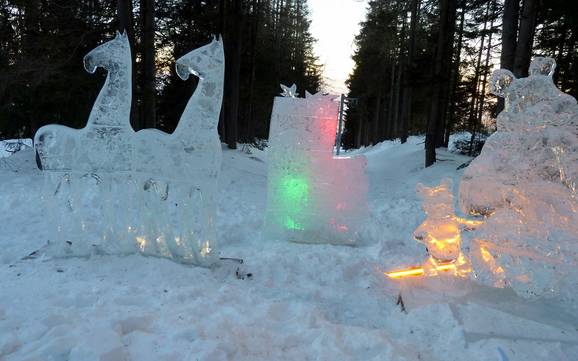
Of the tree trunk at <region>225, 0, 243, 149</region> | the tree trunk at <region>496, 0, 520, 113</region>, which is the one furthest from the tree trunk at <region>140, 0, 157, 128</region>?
the tree trunk at <region>496, 0, 520, 113</region>

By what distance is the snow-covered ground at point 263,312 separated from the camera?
2.62 metres

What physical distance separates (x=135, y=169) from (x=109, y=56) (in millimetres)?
1220

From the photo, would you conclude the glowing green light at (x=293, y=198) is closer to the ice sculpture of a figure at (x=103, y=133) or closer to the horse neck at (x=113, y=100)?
the ice sculpture of a figure at (x=103, y=133)

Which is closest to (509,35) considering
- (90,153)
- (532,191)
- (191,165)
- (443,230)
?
(532,191)

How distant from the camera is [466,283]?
3836 mm

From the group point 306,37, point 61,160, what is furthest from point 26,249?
point 306,37

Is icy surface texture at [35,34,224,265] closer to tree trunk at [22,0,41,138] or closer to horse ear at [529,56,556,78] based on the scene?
horse ear at [529,56,556,78]

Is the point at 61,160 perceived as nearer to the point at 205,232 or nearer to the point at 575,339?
the point at 205,232

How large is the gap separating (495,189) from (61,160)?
4.37 m

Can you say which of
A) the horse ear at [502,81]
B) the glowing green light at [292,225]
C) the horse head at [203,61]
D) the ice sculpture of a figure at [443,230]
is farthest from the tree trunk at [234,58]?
the horse ear at [502,81]

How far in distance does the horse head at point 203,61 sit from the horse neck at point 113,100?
2.12 ft

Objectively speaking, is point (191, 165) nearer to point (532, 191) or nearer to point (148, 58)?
point (532, 191)

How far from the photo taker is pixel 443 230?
395 centimetres

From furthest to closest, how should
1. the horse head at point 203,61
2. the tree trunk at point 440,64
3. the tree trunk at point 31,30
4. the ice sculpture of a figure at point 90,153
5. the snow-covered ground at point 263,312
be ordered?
1. the tree trunk at point 440,64
2. the tree trunk at point 31,30
3. the ice sculpture of a figure at point 90,153
4. the horse head at point 203,61
5. the snow-covered ground at point 263,312
